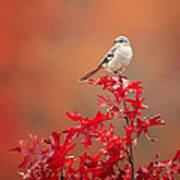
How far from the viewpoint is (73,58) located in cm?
180

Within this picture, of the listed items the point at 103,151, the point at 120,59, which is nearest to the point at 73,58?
the point at 120,59

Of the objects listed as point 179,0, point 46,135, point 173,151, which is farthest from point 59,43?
point 173,151

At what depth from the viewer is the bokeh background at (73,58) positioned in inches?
66.9

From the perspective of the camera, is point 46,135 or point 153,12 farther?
point 153,12

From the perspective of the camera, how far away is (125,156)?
1.51 ft

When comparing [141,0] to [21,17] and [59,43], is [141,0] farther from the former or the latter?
[21,17]

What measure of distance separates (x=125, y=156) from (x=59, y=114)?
128cm

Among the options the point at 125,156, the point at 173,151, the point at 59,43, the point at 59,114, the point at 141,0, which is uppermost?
the point at 141,0

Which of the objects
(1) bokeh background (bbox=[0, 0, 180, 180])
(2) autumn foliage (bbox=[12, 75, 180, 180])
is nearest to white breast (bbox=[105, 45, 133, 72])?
(2) autumn foliage (bbox=[12, 75, 180, 180])

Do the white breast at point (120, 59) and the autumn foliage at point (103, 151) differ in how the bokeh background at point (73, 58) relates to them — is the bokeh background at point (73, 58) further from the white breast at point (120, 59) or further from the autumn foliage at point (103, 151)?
the autumn foliage at point (103, 151)

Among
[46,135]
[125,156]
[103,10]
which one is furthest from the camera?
[103,10]

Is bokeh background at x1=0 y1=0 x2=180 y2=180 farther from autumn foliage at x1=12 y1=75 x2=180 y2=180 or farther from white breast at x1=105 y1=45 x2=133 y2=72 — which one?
autumn foliage at x1=12 y1=75 x2=180 y2=180

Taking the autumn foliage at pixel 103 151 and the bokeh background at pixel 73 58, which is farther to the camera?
the bokeh background at pixel 73 58

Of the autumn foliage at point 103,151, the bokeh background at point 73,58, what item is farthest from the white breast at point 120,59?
the bokeh background at point 73,58
